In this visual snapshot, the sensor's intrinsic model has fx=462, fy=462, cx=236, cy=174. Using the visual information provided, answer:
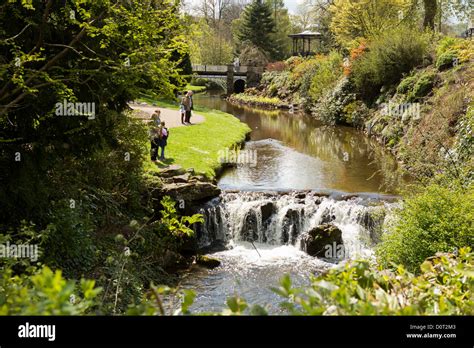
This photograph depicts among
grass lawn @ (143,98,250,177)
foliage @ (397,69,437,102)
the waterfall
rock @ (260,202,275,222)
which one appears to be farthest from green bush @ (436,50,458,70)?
rock @ (260,202,275,222)

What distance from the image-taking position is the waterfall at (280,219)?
39.4 feet

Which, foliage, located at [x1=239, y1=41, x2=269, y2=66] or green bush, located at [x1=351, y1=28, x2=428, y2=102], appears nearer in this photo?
green bush, located at [x1=351, y1=28, x2=428, y2=102]

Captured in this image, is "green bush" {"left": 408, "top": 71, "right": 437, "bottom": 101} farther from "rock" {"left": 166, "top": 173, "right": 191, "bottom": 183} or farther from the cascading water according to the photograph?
"rock" {"left": 166, "top": 173, "right": 191, "bottom": 183}

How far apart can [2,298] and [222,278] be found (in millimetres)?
6294

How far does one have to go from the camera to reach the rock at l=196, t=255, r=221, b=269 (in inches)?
411

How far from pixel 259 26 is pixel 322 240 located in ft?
152

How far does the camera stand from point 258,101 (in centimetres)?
4103

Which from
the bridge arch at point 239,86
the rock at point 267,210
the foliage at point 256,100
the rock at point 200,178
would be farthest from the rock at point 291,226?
the bridge arch at point 239,86

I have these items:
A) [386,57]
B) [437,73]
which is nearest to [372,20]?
[386,57]

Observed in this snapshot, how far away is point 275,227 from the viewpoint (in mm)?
12453

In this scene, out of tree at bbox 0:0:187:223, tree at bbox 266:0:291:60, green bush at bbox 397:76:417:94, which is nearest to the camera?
tree at bbox 0:0:187:223

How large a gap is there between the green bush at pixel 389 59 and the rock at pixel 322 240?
48.6 feet

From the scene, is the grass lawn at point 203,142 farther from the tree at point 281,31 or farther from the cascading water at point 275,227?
the tree at point 281,31

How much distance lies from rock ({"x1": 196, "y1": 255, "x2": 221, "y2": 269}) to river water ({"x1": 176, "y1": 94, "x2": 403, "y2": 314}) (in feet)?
0.63
